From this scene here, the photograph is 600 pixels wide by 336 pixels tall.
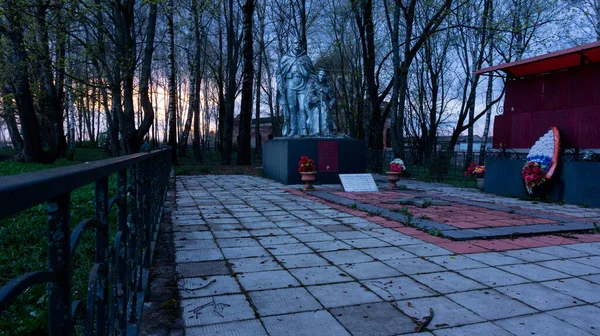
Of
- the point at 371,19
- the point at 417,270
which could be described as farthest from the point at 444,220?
the point at 371,19

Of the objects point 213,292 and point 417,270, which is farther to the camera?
point 417,270

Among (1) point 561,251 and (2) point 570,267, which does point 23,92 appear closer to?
(1) point 561,251

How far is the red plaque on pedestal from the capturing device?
1215cm

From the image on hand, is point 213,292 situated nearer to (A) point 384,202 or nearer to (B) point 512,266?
(B) point 512,266

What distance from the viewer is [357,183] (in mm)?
10031

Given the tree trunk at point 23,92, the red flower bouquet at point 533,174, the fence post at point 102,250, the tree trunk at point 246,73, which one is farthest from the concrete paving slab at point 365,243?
the tree trunk at point 246,73

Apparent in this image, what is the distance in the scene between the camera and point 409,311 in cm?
273

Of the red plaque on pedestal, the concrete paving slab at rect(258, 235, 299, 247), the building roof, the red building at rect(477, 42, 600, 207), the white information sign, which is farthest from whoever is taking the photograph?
the red plaque on pedestal

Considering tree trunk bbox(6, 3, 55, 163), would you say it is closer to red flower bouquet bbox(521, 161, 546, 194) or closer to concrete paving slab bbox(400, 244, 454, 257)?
concrete paving slab bbox(400, 244, 454, 257)

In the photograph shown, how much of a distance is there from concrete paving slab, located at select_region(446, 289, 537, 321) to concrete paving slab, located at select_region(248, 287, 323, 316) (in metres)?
1.02

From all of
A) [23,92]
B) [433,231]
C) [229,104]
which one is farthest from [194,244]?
[229,104]

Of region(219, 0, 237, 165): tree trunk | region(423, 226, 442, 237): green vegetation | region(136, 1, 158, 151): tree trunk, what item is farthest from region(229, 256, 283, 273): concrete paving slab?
region(219, 0, 237, 165): tree trunk

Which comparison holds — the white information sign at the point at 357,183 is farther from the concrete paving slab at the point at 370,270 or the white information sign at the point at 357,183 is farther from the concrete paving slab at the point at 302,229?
the concrete paving slab at the point at 370,270

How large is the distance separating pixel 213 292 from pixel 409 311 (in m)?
1.39
